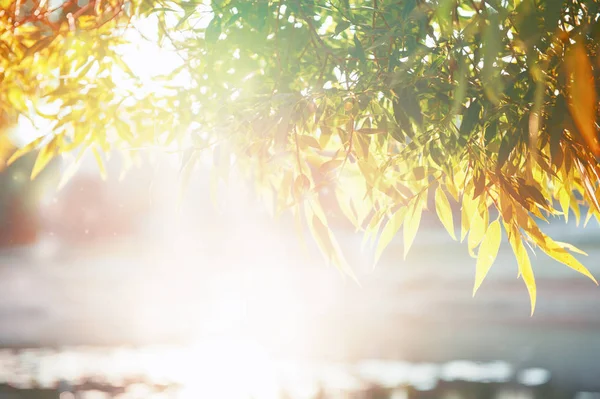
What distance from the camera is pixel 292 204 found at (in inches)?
68.7

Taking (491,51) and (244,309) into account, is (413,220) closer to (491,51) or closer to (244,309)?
(491,51)

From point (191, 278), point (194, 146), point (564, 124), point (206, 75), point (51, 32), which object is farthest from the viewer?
point (191, 278)

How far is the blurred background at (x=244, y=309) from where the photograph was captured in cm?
623

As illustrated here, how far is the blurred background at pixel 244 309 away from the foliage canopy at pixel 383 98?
13.3 inches

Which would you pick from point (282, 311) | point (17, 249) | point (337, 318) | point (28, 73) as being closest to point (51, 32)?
point (28, 73)

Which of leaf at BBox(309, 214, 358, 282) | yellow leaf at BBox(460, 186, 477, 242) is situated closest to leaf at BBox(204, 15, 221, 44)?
leaf at BBox(309, 214, 358, 282)

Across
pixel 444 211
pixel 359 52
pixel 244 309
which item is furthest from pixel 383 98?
pixel 244 309

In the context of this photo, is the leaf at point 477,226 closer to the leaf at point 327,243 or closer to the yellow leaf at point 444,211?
the yellow leaf at point 444,211

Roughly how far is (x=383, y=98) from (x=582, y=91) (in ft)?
1.66

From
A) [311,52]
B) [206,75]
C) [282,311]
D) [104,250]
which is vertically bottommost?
[311,52]

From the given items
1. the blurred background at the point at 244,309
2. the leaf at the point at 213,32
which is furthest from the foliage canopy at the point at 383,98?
the blurred background at the point at 244,309

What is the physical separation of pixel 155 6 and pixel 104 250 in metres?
12.3

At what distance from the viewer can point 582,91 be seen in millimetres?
1363

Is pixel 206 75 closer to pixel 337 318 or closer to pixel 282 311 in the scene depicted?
pixel 337 318
